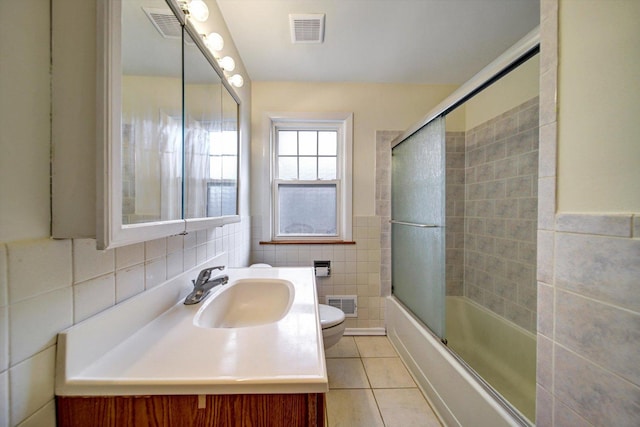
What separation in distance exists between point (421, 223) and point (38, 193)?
1.74 meters

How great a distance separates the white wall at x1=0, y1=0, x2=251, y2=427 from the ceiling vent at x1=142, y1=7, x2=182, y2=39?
0.27 m

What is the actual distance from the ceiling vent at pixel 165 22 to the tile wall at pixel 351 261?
1.48 metres

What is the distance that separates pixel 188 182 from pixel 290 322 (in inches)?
25.0

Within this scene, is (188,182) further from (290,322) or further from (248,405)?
(248,405)

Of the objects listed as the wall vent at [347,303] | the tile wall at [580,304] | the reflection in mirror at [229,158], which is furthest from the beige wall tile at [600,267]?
the wall vent at [347,303]

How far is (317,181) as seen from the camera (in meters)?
2.24

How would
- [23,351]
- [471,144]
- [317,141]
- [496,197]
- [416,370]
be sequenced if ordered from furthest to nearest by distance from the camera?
[317,141] < [471,144] < [496,197] < [416,370] < [23,351]

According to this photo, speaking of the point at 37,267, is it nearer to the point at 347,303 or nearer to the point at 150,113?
the point at 150,113

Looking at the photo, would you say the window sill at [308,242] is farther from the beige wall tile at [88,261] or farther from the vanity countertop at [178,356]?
the beige wall tile at [88,261]

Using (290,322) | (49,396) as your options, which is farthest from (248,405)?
(49,396)

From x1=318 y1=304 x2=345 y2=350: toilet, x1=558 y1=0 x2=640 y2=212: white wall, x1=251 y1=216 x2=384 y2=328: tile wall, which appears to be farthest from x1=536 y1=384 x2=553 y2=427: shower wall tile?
x1=251 y1=216 x2=384 y2=328: tile wall

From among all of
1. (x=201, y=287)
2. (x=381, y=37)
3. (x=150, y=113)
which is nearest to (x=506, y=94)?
(x=381, y=37)

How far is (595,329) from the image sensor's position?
61 cm

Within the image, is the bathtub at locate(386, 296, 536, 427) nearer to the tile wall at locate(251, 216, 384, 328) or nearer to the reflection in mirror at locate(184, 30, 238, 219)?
the tile wall at locate(251, 216, 384, 328)
